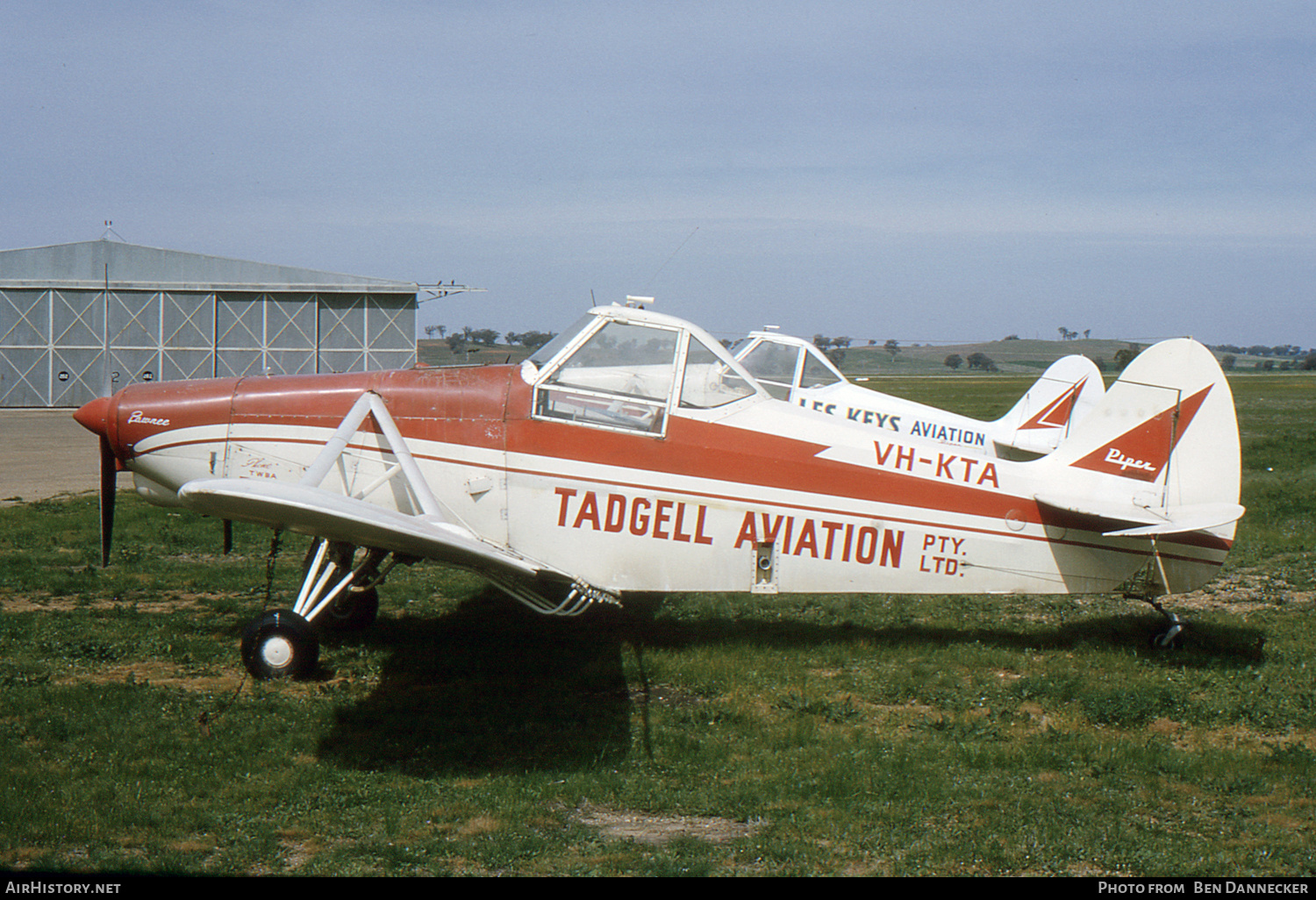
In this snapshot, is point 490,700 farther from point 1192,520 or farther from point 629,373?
point 1192,520

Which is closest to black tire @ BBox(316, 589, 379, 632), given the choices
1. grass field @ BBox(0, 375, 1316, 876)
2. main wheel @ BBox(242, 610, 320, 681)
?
grass field @ BBox(0, 375, 1316, 876)

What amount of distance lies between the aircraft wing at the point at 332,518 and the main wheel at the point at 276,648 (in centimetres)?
112

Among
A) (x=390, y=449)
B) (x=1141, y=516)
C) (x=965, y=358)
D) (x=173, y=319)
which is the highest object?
(x=965, y=358)

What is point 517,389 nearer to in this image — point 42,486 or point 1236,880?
point 1236,880

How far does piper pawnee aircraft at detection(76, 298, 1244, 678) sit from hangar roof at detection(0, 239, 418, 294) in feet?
86.9

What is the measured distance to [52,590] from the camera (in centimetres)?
889

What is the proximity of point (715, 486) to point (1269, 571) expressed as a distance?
6.99 metres

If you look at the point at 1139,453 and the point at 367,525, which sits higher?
the point at 1139,453

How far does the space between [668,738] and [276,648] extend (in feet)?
8.67

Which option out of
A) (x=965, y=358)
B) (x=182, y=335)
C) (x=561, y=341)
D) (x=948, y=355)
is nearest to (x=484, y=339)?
(x=561, y=341)

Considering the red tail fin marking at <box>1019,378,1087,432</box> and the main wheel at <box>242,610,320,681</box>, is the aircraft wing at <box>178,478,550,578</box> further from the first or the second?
the red tail fin marking at <box>1019,378,1087,432</box>

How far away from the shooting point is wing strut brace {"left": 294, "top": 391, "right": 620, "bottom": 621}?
6199mm

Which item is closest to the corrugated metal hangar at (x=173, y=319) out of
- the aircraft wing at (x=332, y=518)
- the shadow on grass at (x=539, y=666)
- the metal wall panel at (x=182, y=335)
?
the metal wall panel at (x=182, y=335)

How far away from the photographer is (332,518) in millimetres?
4953
